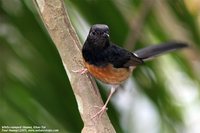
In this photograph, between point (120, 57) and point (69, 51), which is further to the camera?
point (120, 57)

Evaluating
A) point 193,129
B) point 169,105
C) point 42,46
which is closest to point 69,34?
point 42,46

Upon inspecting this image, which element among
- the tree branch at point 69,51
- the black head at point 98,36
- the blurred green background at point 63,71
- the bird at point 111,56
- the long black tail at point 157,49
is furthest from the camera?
the long black tail at point 157,49

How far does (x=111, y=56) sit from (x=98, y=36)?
18 cm

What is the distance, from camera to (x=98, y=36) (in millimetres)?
1760

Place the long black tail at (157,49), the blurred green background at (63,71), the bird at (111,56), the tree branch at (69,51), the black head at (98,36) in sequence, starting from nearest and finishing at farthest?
the tree branch at (69,51), the blurred green background at (63,71), the black head at (98,36), the bird at (111,56), the long black tail at (157,49)

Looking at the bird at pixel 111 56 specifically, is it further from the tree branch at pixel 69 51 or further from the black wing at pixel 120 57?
the tree branch at pixel 69 51

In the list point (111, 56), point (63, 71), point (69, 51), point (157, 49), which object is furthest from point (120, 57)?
point (69, 51)

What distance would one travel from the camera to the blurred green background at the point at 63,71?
1.55 meters

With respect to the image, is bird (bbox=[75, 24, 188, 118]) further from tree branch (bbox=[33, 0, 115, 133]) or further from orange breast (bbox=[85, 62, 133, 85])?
tree branch (bbox=[33, 0, 115, 133])

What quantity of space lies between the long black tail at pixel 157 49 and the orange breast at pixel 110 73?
0.09 meters

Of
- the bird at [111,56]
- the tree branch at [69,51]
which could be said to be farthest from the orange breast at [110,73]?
the tree branch at [69,51]

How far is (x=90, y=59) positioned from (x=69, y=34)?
0.40 metres

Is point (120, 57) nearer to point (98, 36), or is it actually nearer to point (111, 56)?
point (111, 56)

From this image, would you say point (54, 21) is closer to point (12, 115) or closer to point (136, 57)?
point (12, 115)
